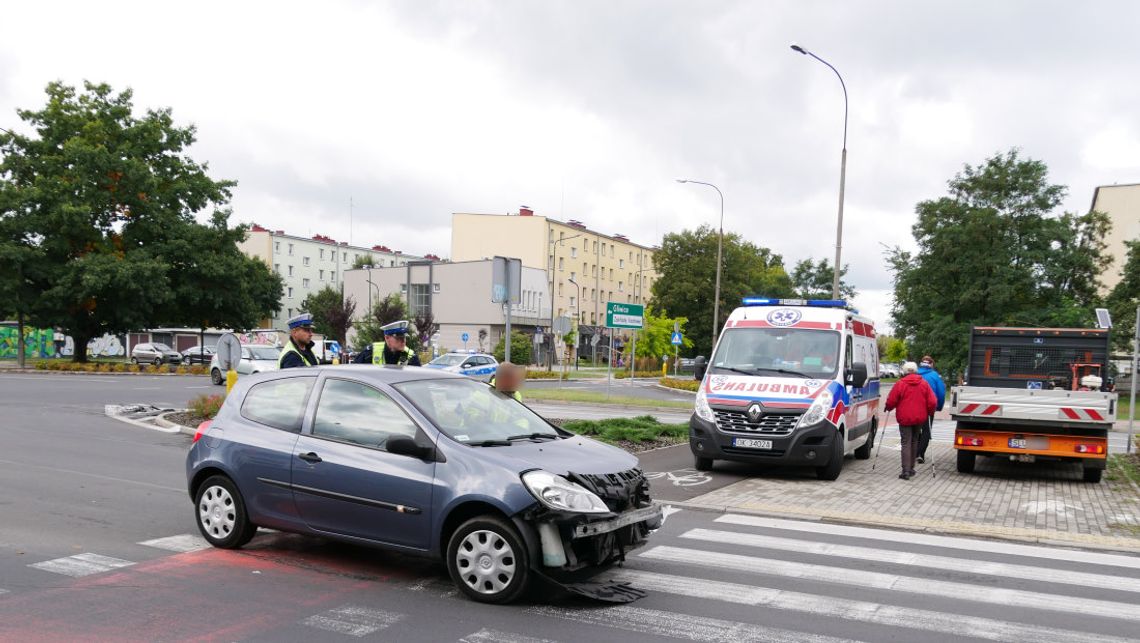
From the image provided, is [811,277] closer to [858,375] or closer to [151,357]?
[151,357]

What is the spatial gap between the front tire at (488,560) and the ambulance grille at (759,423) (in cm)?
673

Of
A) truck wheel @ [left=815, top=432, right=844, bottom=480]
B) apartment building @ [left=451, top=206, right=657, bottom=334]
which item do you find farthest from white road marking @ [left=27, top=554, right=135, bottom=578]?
apartment building @ [left=451, top=206, right=657, bottom=334]

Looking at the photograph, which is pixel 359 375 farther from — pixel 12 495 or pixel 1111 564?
pixel 1111 564

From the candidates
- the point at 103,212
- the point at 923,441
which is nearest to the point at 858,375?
the point at 923,441

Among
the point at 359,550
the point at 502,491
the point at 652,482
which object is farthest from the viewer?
the point at 652,482

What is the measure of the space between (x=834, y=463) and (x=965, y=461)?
117 inches

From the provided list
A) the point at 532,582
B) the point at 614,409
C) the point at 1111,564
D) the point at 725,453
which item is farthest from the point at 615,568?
the point at 614,409

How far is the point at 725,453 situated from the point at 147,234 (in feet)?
152

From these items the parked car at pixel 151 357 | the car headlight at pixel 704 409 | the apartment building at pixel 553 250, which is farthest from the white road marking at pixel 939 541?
the apartment building at pixel 553 250

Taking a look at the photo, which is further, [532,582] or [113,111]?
[113,111]

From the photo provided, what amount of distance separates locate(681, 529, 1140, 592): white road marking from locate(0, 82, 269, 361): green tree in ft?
146

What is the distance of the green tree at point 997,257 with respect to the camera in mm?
47469

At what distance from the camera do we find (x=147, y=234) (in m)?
49.7

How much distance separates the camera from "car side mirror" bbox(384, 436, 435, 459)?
5.93 metres
